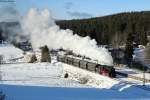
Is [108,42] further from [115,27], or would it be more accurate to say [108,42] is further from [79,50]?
[79,50]

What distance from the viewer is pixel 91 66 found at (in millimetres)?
61406

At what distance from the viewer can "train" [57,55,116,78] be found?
55.5 metres

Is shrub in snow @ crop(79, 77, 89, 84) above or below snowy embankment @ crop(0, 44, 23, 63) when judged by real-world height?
below

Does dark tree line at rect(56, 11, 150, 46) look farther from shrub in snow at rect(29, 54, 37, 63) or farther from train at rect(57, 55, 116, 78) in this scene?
train at rect(57, 55, 116, 78)

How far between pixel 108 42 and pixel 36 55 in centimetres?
4742

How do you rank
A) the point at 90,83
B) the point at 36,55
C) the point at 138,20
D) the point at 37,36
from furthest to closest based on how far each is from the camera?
the point at 138,20 < the point at 36,55 < the point at 37,36 < the point at 90,83

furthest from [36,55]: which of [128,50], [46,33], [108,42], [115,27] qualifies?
[115,27]

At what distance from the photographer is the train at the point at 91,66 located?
55.5m

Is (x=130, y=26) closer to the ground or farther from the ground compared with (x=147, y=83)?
farther from the ground

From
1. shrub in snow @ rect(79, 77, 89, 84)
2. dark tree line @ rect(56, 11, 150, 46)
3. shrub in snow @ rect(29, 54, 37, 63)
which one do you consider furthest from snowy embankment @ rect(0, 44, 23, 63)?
shrub in snow @ rect(79, 77, 89, 84)

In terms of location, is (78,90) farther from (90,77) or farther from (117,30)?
(117,30)

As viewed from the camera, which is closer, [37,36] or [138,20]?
[37,36]

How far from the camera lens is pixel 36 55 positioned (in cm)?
10831

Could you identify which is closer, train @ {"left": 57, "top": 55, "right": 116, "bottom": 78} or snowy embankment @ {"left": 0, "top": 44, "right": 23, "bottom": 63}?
train @ {"left": 57, "top": 55, "right": 116, "bottom": 78}
